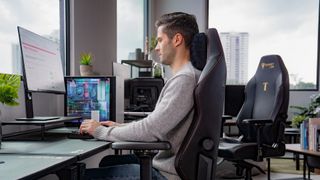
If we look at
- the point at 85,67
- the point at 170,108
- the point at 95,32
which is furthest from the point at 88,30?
the point at 170,108

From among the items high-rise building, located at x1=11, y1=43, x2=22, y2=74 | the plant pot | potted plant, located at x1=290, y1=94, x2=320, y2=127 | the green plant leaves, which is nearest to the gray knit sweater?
the green plant leaves

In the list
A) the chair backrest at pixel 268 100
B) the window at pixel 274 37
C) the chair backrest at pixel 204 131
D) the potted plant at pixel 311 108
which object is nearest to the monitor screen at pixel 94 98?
the chair backrest at pixel 204 131

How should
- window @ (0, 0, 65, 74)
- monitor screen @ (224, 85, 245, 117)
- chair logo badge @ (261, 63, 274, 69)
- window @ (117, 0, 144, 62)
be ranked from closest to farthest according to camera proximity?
window @ (0, 0, 65, 74) → chair logo badge @ (261, 63, 274, 69) → window @ (117, 0, 144, 62) → monitor screen @ (224, 85, 245, 117)

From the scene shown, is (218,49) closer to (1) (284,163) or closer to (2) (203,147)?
(2) (203,147)

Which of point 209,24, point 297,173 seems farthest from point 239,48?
point 297,173

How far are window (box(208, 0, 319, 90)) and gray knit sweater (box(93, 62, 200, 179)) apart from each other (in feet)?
14.5

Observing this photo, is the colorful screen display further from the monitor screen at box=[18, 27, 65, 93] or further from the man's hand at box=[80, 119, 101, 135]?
the man's hand at box=[80, 119, 101, 135]

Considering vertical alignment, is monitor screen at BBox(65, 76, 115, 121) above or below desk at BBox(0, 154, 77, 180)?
above

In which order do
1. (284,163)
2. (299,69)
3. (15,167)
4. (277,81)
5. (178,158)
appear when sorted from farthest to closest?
(299,69) → (284,163) → (277,81) → (178,158) → (15,167)

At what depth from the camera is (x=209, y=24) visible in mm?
5742

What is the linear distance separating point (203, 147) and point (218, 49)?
0.39 m

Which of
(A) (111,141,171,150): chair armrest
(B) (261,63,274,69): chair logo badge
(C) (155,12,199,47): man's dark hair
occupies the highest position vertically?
(C) (155,12,199,47): man's dark hair

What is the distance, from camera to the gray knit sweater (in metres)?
1.30

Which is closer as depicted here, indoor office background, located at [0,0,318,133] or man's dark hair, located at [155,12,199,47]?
man's dark hair, located at [155,12,199,47]
